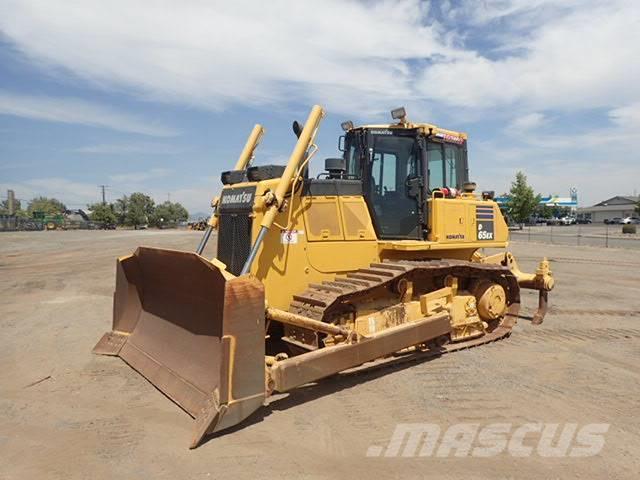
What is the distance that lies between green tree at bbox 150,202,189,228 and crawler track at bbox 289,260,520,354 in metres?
97.3

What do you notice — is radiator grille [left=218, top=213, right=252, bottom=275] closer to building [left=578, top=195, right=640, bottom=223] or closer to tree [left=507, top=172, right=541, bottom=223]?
tree [left=507, top=172, right=541, bottom=223]

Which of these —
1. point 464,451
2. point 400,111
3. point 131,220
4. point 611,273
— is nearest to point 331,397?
point 464,451

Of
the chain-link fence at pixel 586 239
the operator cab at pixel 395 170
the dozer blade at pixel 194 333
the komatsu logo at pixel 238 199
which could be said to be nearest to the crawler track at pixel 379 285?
the operator cab at pixel 395 170

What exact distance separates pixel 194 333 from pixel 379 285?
214 cm

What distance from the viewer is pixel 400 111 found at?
6.41 meters

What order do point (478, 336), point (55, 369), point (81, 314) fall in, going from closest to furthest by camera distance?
1. point (55, 369)
2. point (478, 336)
3. point (81, 314)

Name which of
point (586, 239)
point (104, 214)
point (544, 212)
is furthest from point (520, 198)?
point (104, 214)

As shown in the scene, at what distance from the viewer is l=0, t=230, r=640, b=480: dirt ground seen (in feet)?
11.9

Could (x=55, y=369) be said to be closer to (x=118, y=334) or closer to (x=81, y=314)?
(x=118, y=334)

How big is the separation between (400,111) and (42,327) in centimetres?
682

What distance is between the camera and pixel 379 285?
562 centimetres

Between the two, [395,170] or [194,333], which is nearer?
[194,333]

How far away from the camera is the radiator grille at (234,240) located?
568cm

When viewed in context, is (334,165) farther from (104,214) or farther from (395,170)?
(104,214)
